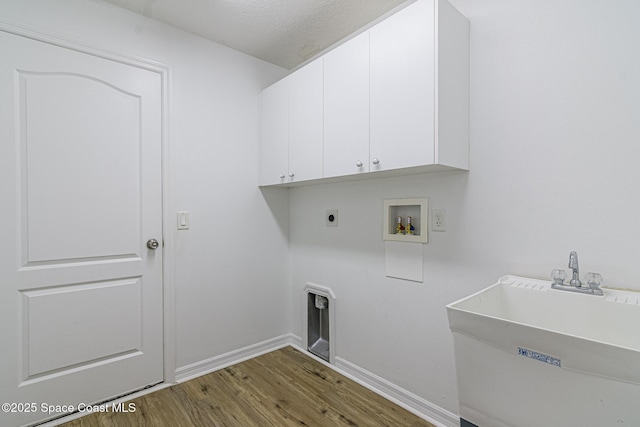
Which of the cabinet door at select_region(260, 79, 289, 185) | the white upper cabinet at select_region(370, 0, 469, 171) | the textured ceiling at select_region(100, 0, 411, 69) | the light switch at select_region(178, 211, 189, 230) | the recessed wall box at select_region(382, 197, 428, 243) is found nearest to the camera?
the white upper cabinet at select_region(370, 0, 469, 171)

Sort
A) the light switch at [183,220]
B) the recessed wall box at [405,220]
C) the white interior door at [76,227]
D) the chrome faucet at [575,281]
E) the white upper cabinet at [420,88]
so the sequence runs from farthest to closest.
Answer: the light switch at [183,220] < the recessed wall box at [405,220] < the white interior door at [76,227] < the white upper cabinet at [420,88] < the chrome faucet at [575,281]

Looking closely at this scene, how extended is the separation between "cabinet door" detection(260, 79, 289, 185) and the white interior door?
0.74 meters

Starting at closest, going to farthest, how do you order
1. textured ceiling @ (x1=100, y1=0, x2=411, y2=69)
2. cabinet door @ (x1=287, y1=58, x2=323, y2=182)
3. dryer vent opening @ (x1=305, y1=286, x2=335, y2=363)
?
1. textured ceiling @ (x1=100, y1=0, x2=411, y2=69)
2. cabinet door @ (x1=287, y1=58, x2=323, y2=182)
3. dryer vent opening @ (x1=305, y1=286, x2=335, y2=363)

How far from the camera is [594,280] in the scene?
1085 millimetres

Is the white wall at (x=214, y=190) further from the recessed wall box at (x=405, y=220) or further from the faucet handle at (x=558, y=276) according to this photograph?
the faucet handle at (x=558, y=276)

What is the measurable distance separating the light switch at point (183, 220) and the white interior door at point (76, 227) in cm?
12

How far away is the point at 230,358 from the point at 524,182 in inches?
86.9

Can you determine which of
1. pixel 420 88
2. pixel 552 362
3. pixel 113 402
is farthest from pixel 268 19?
pixel 113 402

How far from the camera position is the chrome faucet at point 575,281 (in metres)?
1.08

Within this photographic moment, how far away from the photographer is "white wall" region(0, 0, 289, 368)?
6.45ft

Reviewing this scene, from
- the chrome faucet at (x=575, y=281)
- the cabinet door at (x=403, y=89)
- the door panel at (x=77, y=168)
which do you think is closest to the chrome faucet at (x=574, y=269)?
the chrome faucet at (x=575, y=281)

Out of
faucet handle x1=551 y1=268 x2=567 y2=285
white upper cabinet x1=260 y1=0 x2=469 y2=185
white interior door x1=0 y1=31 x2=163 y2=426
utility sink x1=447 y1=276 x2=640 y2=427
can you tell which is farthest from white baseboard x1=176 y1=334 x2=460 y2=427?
white upper cabinet x1=260 y1=0 x2=469 y2=185

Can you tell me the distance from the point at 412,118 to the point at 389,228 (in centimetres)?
70

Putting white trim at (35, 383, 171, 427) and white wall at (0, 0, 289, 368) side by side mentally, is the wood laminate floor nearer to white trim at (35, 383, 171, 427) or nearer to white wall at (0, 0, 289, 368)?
white trim at (35, 383, 171, 427)
